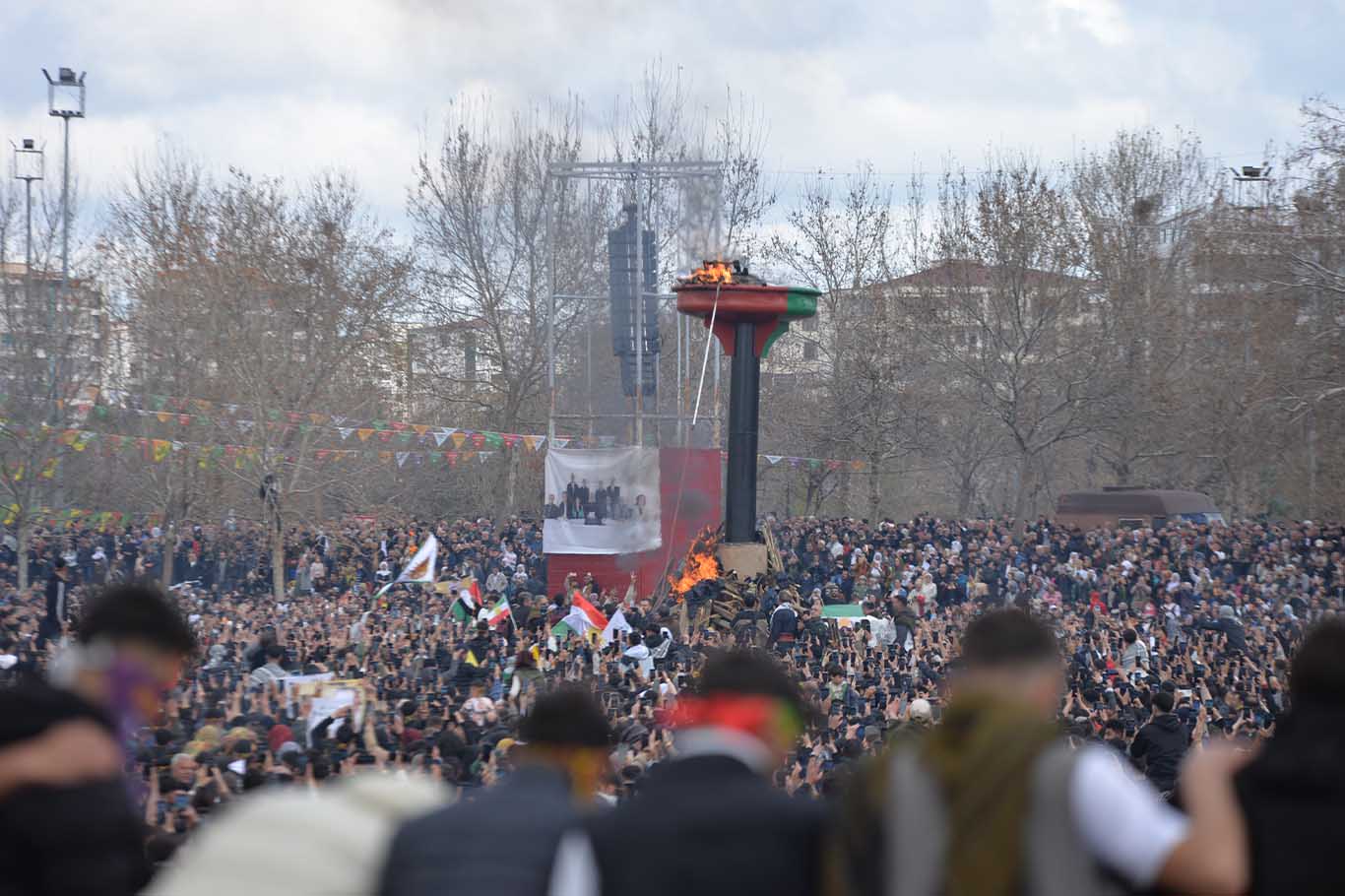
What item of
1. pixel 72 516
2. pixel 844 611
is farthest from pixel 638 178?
pixel 72 516

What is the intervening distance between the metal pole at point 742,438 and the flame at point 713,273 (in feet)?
3.49

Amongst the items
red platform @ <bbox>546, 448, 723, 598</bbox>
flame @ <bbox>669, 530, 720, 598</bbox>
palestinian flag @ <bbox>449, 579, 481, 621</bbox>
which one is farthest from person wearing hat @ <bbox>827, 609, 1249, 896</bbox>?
red platform @ <bbox>546, 448, 723, 598</bbox>

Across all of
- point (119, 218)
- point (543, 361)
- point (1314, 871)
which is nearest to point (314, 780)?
point (1314, 871)

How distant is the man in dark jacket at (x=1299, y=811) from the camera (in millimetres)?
2658

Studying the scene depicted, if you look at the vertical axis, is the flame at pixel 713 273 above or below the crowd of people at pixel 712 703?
above

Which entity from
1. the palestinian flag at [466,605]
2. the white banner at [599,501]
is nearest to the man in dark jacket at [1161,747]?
the palestinian flag at [466,605]

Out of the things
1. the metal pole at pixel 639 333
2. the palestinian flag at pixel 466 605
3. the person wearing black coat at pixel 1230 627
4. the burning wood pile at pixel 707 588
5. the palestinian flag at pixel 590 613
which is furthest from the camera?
the metal pole at pixel 639 333

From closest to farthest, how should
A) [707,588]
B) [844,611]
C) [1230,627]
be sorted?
[1230,627] → [844,611] → [707,588]

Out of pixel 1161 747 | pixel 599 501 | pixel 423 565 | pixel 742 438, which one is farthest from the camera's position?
pixel 599 501

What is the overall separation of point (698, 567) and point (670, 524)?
10.4 ft

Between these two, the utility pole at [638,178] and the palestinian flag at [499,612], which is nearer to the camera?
the palestinian flag at [499,612]

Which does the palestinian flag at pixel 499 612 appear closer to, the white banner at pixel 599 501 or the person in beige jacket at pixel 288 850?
the white banner at pixel 599 501

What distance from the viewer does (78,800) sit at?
2766 millimetres

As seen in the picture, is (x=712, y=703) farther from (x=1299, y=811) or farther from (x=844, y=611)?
(x=844, y=611)
